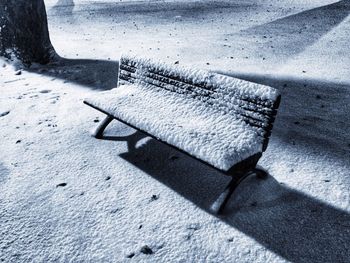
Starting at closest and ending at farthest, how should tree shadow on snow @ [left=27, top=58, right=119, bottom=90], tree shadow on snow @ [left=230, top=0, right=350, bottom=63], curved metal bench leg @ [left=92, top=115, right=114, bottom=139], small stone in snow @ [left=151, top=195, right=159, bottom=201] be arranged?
small stone in snow @ [left=151, top=195, right=159, bottom=201] < curved metal bench leg @ [left=92, top=115, right=114, bottom=139] < tree shadow on snow @ [left=27, top=58, right=119, bottom=90] < tree shadow on snow @ [left=230, top=0, right=350, bottom=63]

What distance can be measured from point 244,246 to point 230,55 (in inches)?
191

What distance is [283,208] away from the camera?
2549 millimetres

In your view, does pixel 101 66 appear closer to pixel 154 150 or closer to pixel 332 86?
pixel 154 150

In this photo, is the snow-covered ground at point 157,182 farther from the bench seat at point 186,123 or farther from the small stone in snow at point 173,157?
the bench seat at point 186,123

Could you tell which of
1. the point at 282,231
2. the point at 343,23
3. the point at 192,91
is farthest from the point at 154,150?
the point at 343,23

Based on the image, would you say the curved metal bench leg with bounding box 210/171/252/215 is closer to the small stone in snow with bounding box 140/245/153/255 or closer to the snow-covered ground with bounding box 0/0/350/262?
the snow-covered ground with bounding box 0/0/350/262

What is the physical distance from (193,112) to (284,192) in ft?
3.42

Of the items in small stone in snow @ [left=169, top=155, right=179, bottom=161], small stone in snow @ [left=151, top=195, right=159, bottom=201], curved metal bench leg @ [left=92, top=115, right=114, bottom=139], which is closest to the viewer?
small stone in snow @ [left=151, top=195, right=159, bottom=201]

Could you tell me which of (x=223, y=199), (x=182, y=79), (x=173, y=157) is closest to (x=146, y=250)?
(x=223, y=199)

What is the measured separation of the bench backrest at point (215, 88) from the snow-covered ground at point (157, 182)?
0.64 meters

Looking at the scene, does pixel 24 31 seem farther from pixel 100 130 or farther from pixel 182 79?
pixel 182 79

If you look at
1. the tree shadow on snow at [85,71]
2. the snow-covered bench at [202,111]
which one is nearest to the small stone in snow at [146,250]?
the snow-covered bench at [202,111]

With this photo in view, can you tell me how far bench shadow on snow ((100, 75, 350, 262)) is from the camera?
87.9 inches

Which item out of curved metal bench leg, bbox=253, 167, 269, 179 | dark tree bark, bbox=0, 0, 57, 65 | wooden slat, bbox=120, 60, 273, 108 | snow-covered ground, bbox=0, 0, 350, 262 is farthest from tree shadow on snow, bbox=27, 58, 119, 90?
curved metal bench leg, bbox=253, 167, 269, 179
